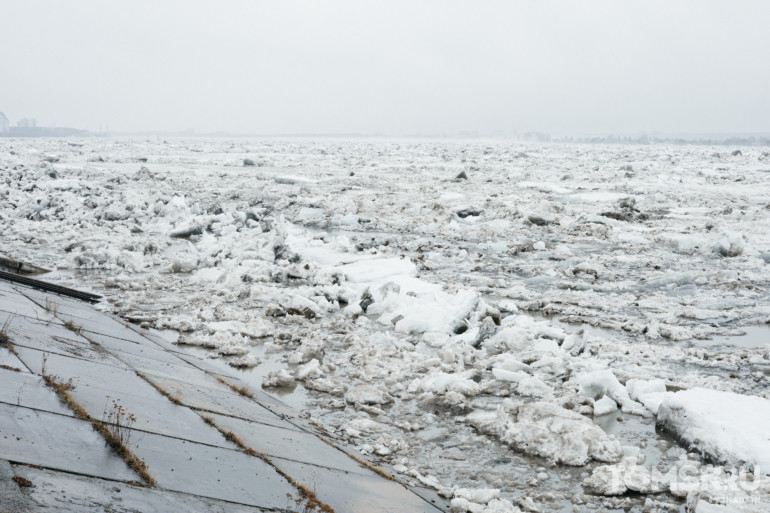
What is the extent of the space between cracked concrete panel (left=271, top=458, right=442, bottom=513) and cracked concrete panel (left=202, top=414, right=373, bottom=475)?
116mm

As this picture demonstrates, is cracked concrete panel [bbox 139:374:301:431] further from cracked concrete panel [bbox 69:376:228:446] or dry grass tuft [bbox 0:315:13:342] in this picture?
dry grass tuft [bbox 0:315:13:342]

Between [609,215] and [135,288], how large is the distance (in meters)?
13.2

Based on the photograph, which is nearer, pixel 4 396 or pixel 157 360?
pixel 4 396

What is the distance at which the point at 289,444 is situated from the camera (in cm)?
A: 404

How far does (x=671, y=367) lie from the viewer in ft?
19.9

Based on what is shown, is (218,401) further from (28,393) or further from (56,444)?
(56,444)

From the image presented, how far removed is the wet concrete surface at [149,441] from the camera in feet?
8.41

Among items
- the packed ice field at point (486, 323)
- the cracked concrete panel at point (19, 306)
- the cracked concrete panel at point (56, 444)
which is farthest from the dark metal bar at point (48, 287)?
the cracked concrete panel at point (56, 444)

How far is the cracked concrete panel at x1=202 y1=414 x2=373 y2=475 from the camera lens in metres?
3.84

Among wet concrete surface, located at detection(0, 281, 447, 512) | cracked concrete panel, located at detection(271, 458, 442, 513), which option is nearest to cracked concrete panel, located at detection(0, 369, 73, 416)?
wet concrete surface, located at detection(0, 281, 447, 512)

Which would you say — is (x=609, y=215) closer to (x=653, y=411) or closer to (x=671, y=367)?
(x=671, y=367)

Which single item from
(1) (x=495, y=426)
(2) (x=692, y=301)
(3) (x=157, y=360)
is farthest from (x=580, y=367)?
(3) (x=157, y=360)

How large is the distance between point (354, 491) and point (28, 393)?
84.8 inches

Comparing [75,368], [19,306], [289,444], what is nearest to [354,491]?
[289,444]
